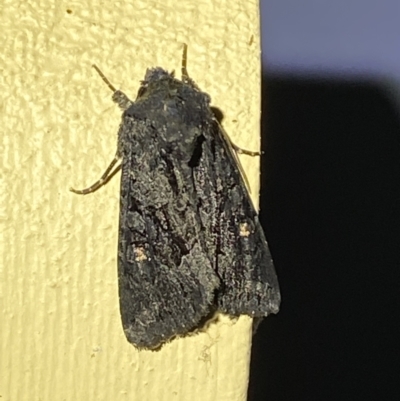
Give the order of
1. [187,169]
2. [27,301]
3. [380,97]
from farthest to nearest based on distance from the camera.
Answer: [380,97], [187,169], [27,301]

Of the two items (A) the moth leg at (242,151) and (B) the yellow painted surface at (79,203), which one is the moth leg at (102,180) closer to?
(B) the yellow painted surface at (79,203)

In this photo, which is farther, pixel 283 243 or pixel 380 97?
pixel 380 97

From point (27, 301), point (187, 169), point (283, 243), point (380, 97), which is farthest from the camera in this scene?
point (380, 97)

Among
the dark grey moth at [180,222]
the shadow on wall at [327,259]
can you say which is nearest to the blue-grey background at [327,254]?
the shadow on wall at [327,259]

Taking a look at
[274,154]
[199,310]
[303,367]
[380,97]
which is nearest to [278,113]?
[274,154]

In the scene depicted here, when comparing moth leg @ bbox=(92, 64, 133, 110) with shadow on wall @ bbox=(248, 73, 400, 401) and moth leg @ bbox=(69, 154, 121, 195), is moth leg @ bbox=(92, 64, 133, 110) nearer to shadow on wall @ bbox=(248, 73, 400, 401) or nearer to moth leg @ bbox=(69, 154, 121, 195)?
moth leg @ bbox=(69, 154, 121, 195)

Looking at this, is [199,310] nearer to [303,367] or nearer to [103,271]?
[103,271]
